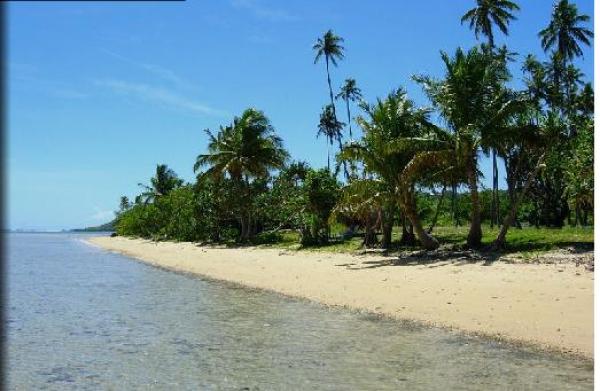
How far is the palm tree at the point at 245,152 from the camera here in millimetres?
38594

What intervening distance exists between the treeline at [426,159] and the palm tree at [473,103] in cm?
4

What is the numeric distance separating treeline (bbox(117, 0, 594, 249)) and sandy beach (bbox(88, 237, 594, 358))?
3879 millimetres

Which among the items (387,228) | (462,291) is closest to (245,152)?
(387,228)

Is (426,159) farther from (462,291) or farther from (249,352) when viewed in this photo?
(249,352)

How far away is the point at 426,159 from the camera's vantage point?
22.0m

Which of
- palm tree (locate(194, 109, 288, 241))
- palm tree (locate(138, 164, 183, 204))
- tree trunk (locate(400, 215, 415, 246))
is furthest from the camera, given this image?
palm tree (locate(138, 164, 183, 204))

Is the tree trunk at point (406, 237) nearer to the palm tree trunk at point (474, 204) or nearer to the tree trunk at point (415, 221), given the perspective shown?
the tree trunk at point (415, 221)

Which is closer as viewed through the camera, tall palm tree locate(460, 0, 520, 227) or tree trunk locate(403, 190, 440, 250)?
tree trunk locate(403, 190, 440, 250)

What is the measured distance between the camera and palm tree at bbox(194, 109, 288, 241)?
127ft

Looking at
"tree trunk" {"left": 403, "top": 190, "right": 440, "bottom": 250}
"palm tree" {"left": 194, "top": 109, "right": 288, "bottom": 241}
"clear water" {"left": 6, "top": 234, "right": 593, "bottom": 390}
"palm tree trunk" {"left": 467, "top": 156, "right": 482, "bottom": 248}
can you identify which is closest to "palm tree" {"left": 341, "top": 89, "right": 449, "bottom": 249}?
"tree trunk" {"left": 403, "top": 190, "right": 440, "bottom": 250}

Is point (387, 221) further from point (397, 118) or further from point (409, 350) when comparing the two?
point (409, 350)

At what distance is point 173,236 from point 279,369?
47704 millimetres

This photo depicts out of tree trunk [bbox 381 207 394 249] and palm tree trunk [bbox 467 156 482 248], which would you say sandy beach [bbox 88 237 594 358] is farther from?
palm tree trunk [bbox 467 156 482 248]

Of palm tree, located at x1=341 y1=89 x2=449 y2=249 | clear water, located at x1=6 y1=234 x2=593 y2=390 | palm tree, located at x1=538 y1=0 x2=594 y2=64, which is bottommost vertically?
clear water, located at x1=6 y1=234 x2=593 y2=390
